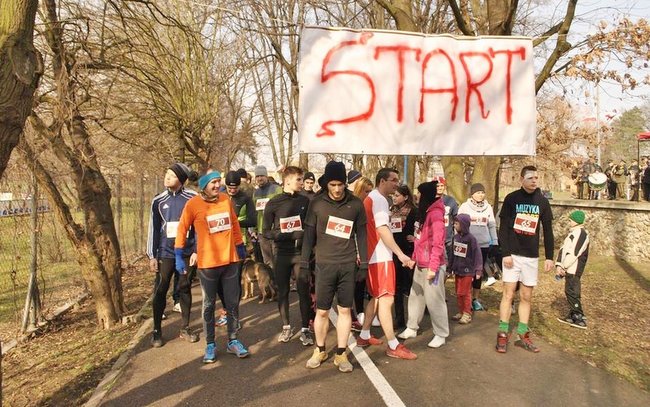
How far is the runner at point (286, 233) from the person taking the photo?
18.5 ft

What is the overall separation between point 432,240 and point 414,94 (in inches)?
65.2

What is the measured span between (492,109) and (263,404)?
3.52 meters

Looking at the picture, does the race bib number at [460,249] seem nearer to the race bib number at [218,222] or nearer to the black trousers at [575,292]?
the black trousers at [575,292]

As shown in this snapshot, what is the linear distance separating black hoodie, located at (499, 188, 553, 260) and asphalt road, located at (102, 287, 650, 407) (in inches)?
45.4

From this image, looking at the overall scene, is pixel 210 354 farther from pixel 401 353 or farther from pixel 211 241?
pixel 401 353

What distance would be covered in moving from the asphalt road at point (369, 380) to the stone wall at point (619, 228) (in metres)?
7.96

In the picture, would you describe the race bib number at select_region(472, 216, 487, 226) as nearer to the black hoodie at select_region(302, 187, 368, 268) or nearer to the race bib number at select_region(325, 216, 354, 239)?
the black hoodie at select_region(302, 187, 368, 268)

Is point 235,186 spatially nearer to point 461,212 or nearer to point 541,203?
point 461,212

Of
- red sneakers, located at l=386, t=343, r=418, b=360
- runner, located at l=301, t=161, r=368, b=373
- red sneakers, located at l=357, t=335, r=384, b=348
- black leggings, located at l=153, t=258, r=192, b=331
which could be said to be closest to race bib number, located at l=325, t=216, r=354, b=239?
runner, located at l=301, t=161, r=368, b=373

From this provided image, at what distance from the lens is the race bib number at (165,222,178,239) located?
5504 millimetres

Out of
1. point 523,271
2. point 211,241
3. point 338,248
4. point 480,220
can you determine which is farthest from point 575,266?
point 211,241

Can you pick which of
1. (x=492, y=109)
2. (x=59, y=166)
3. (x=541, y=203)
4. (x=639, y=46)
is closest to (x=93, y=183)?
(x=59, y=166)

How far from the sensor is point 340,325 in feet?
15.4

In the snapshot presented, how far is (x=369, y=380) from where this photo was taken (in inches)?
175
